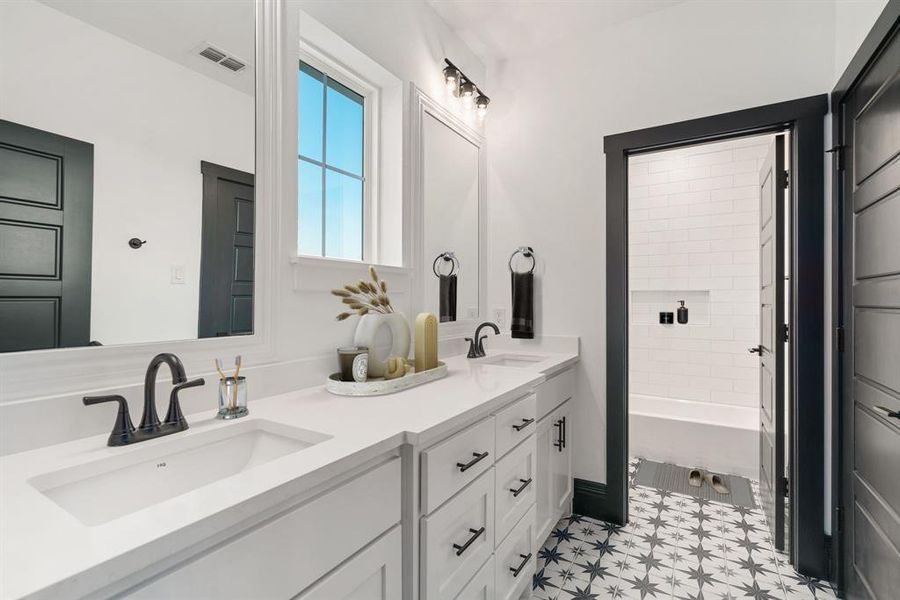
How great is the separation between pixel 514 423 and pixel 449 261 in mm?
1055

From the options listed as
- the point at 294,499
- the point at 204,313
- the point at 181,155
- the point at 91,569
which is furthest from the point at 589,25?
the point at 91,569

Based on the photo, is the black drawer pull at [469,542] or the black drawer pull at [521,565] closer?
the black drawer pull at [469,542]

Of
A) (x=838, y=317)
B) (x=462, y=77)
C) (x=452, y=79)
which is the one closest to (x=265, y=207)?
(x=452, y=79)

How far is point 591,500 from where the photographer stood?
236 centimetres

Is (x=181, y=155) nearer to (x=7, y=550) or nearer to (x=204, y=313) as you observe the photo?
(x=204, y=313)

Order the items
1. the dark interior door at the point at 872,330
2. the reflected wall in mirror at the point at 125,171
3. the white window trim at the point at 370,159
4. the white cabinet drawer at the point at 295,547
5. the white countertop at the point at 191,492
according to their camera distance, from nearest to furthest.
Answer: the white countertop at the point at 191,492, the white cabinet drawer at the point at 295,547, the reflected wall in mirror at the point at 125,171, the dark interior door at the point at 872,330, the white window trim at the point at 370,159

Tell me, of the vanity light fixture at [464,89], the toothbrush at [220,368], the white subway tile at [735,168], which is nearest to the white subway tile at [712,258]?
the white subway tile at [735,168]

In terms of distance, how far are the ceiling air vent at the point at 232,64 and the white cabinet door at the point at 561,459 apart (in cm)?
186

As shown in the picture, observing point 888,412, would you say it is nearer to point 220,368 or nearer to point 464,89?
point 220,368

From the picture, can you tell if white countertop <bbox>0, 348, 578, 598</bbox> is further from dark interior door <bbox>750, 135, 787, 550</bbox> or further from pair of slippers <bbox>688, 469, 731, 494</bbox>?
pair of slippers <bbox>688, 469, 731, 494</bbox>

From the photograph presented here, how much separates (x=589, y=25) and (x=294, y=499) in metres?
2.63

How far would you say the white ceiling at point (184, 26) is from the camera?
1036 mm

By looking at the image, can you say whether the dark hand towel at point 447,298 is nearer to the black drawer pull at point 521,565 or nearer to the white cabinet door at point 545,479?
the white cabinet door at point 545,479

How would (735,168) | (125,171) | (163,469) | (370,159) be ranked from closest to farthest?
(163,469) < (125,171) < (370,159) < (735,168)
